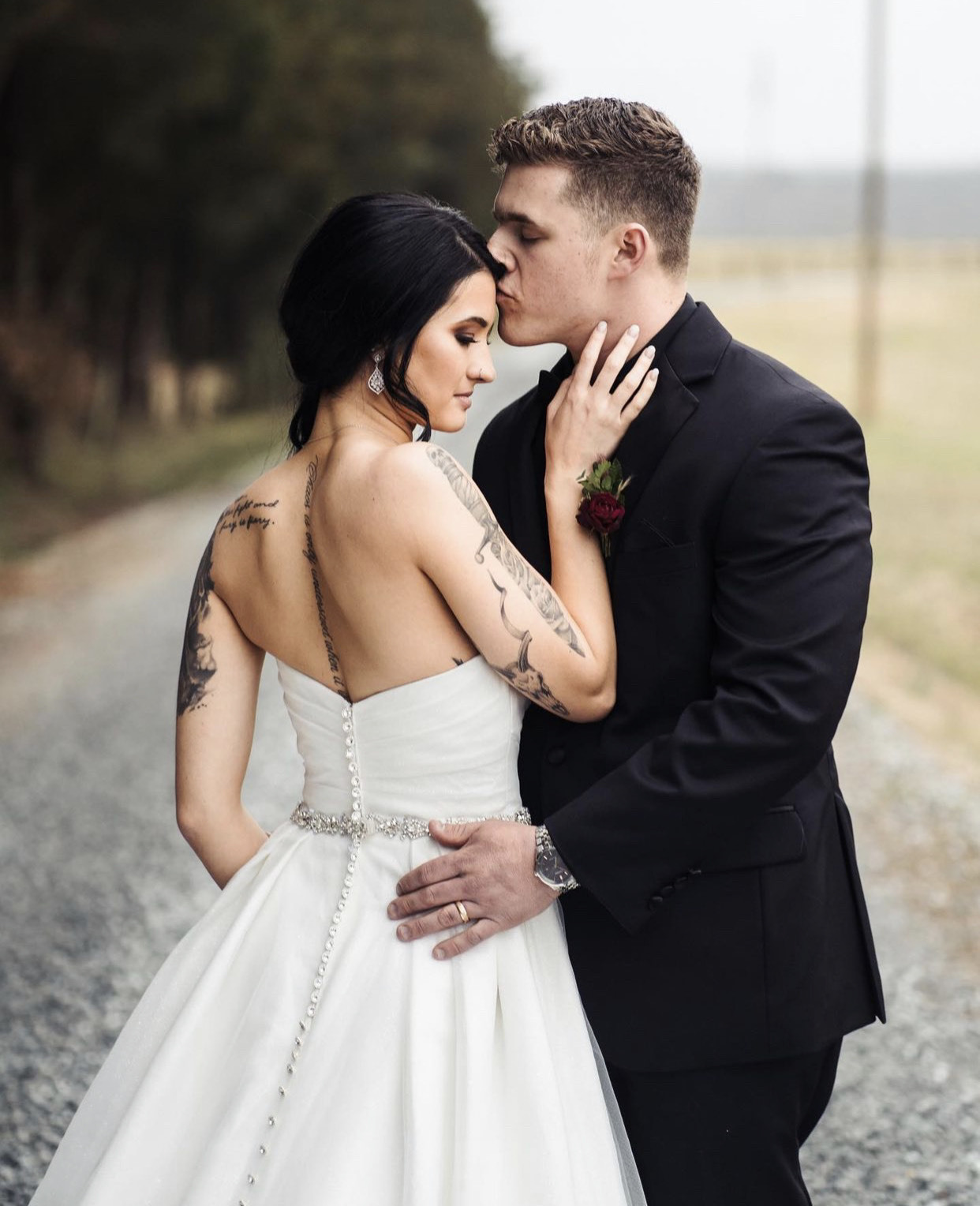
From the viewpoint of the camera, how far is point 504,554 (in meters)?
2.52

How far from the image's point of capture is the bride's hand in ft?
8.84

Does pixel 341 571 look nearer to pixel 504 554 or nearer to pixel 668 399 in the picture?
pixel 504 554

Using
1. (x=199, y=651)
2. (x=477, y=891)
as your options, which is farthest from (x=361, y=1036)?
(x=199, y=651)

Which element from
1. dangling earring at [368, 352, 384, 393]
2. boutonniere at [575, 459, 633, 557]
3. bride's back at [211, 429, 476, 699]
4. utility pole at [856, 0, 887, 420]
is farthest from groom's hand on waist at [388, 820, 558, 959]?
utility pole at [856, 0, 887, 420]

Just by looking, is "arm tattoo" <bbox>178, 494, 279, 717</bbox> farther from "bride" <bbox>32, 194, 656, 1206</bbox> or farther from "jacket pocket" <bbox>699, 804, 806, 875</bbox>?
"jacket pocket" <bbox>699, 804, 806, 875</bbox>

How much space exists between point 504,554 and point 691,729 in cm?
45

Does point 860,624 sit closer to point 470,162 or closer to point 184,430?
point 184,430

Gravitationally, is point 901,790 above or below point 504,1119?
below

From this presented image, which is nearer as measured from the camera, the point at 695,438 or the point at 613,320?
the point at 695,438

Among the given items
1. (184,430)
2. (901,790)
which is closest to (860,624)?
(901,790)

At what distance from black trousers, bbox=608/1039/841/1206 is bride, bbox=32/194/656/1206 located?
12 centimetres

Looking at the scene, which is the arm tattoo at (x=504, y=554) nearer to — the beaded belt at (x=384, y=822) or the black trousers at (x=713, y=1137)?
the beaded belt at (x=384, y=822)

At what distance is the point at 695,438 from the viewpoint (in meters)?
2.60

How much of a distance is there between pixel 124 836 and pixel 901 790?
13.3 feet
